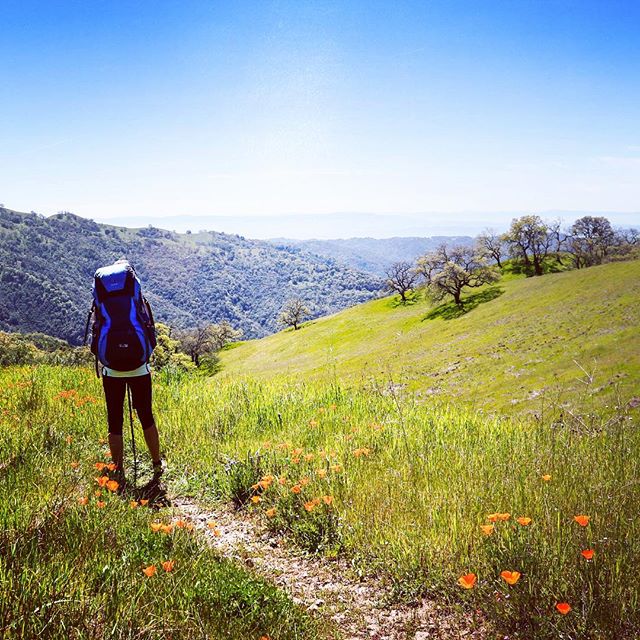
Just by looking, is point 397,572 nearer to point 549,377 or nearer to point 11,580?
point 11,580

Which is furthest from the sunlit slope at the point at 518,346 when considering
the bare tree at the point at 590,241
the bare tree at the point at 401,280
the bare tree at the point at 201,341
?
the bare tree at the point at 201,341

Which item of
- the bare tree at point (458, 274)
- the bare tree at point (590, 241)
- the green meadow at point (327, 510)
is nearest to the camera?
the green meadow at point (327, 510)

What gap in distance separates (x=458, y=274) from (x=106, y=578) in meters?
74.4

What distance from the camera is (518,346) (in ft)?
132

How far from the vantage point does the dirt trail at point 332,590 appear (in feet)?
9.19

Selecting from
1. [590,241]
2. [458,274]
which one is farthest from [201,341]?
[590,241]

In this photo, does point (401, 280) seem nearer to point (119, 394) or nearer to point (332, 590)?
point (119, 394)

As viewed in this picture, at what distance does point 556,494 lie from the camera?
3455mm

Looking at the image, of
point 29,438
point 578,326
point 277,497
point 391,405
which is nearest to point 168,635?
point 277,497

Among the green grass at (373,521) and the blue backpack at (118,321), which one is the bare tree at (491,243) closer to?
the green grass at (373,521)

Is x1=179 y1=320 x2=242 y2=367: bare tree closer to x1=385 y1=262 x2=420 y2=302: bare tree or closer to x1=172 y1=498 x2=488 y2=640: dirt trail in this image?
x1=385 y1=262 x2=420 y2=302: bare tree

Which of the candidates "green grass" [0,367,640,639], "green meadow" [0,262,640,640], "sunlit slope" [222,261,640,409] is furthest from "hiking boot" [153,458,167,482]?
"sunlit slope" [222,261,640,409]

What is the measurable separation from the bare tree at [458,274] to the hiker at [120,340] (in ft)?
233

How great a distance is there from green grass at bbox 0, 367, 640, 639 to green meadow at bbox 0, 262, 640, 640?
16 mm
